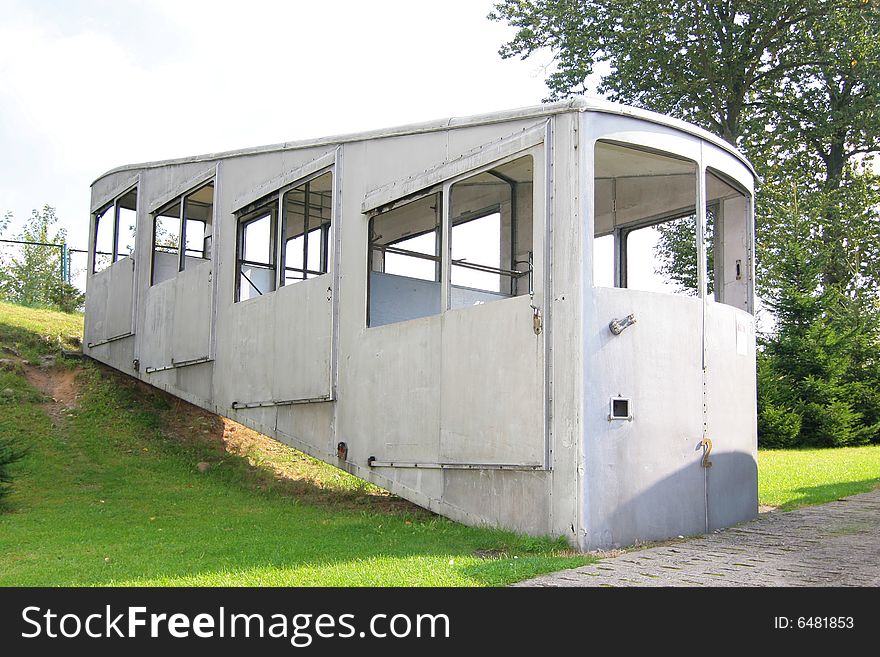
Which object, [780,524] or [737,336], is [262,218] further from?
[780,524]

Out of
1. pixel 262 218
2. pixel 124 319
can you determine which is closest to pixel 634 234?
pixel 262 218

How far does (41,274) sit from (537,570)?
1141 inches

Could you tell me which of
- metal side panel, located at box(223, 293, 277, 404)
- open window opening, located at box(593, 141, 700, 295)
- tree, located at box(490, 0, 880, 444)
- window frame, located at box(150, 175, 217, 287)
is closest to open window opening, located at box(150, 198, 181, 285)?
window frame, located at box(150, 175, 217, 287)

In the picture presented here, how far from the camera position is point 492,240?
1070 cm

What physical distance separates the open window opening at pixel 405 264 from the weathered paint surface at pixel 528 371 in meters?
0.37

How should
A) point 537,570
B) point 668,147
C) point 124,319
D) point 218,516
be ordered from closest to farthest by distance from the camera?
point 537,570 → point 668,147 → point 218,516 → point 124,319

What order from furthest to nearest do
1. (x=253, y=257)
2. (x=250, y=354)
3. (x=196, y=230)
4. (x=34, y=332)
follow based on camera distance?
1. (x=34, y=332)
2. (x=196, y=230)
3. (x=253, y=257)
4. (x=250, y=354)

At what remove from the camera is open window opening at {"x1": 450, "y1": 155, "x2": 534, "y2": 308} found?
10156 millimetres

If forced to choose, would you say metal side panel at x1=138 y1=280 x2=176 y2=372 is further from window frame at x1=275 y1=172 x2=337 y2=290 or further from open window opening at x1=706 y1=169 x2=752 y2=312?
open window opening at x1=706 y1=169 x2=752 y2=312

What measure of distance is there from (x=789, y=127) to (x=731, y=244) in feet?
47.1

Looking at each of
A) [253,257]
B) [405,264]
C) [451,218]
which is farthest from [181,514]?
[451,218]

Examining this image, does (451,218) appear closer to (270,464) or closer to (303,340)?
(303,340)

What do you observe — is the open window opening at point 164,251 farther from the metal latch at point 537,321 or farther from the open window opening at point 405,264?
the metal latch at point 537,321

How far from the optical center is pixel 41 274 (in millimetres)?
30672
